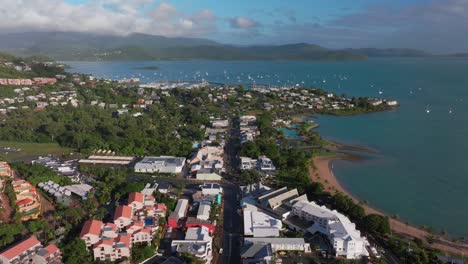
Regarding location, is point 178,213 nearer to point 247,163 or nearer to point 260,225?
point 260,225

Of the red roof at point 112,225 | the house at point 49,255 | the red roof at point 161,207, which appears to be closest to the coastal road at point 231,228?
the red roof at point 161,207

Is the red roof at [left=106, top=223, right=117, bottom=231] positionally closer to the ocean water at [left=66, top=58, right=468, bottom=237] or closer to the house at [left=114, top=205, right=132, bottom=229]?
the house at [left=114, top=205, right=132, bottom=229]

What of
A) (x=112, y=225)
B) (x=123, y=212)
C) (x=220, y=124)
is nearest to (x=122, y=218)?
(x=123, y=212)

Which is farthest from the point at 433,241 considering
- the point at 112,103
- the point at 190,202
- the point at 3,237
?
the point at 112,103

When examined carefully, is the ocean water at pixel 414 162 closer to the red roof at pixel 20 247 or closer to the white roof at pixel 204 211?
the white roof at pixel 204 211

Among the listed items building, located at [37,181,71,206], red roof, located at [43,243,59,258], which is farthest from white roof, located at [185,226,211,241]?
building, located at [37,181,71,206]

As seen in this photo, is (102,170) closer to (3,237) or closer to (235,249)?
(3,237)
